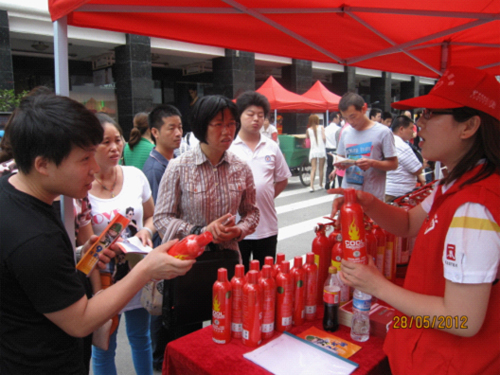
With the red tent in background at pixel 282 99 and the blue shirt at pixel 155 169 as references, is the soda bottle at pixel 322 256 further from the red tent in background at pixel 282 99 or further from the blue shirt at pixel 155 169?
the red tent in background at pixel 282 99

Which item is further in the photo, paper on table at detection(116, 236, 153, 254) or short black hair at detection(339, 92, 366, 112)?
short black hair at detection(339, 92, 366, 112)

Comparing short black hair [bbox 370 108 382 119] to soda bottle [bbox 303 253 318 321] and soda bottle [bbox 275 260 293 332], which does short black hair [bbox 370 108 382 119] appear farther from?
soda bottle [bbox 275 260 293 332]

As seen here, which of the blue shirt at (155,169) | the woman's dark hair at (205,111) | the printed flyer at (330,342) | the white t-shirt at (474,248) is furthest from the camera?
the blue shirt at (155,169)

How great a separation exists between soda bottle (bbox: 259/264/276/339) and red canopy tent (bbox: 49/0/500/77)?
4.82ft

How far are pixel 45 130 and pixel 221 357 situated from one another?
1.15m

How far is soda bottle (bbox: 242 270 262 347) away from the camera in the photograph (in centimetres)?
161

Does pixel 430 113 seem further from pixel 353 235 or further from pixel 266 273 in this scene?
pixel 266 273

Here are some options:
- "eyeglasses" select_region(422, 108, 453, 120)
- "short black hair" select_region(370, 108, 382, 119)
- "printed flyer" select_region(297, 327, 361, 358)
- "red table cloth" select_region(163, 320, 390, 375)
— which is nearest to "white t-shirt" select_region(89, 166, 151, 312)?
"red table cloth" select_region(163, 320, 390, 375)

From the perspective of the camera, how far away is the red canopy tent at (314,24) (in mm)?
2172

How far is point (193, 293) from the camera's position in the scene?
2146 mm

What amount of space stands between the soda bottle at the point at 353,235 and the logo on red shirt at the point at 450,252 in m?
0.30

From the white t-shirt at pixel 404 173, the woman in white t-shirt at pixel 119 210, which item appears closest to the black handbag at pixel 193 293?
the woman in white t-shirt at pixel 119 210

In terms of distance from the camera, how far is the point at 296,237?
6.51 metres

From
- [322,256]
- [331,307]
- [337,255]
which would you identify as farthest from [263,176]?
[331,307]
